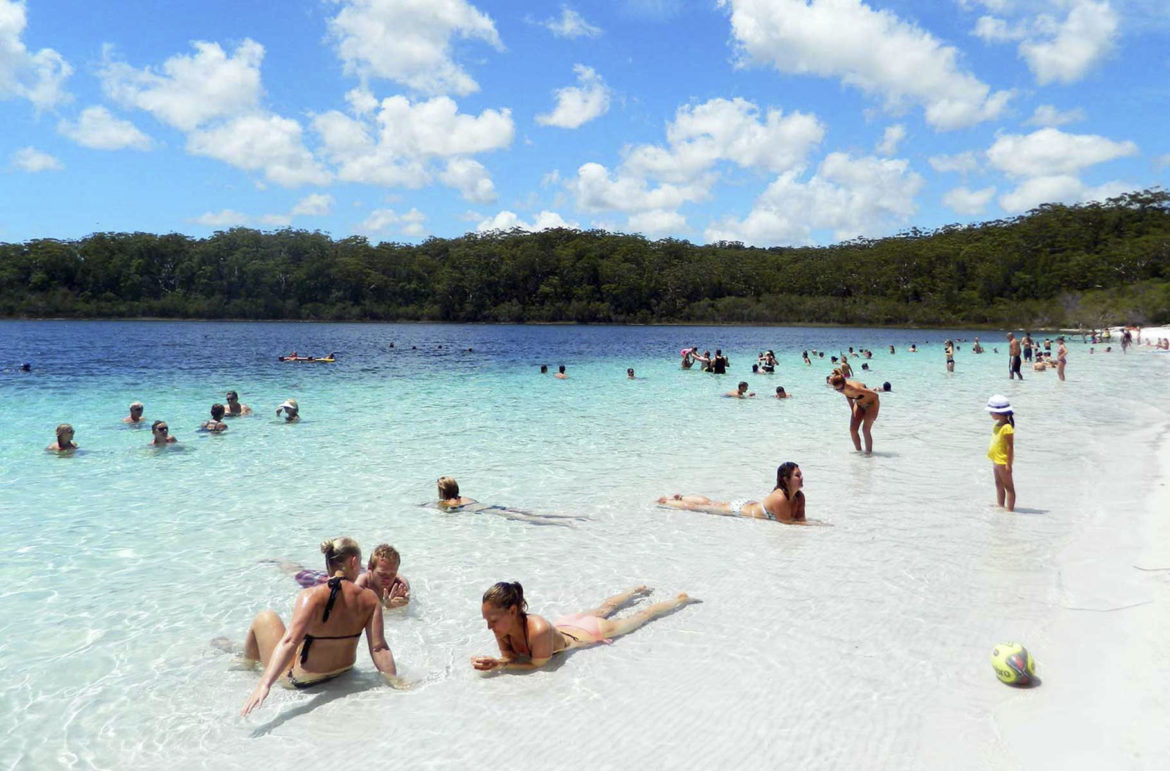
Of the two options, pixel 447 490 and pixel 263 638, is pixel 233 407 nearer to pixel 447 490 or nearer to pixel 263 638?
pixel 447 490

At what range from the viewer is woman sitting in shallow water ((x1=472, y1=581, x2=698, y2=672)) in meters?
5.61

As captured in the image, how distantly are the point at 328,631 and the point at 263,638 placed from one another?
0.63m

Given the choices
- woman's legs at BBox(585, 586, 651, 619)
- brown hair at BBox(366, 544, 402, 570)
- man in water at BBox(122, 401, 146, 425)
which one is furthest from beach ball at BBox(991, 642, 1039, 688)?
man in water at BBox(122, 401, 146, 425)

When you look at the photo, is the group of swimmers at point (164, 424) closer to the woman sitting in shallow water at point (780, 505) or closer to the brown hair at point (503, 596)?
the woman sitting in shallow water at point (780, 505)

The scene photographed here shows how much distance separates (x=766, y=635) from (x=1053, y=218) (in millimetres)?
137231

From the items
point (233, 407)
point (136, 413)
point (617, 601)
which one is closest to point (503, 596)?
point (617, 601)

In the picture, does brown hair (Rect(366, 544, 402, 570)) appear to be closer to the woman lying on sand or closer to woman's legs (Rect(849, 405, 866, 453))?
the woman lying on sand

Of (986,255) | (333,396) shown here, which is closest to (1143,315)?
(986,255)

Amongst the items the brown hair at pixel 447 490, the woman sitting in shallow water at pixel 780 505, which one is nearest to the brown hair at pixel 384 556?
the brown hair at pixel 447 490

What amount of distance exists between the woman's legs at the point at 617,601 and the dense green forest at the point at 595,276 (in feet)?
357

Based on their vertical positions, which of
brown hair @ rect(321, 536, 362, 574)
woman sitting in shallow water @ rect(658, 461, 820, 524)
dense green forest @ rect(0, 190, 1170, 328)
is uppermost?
dense green forest @ rect(0, 190, 1170, 328)

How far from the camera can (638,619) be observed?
21.8 ft

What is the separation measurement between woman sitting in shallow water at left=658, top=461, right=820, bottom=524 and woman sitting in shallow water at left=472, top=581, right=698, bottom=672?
409 cm

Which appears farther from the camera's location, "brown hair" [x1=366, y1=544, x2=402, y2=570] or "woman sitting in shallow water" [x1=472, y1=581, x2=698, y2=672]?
"brown hair" [x1=366, y1=544, x2=402, y2=570]
